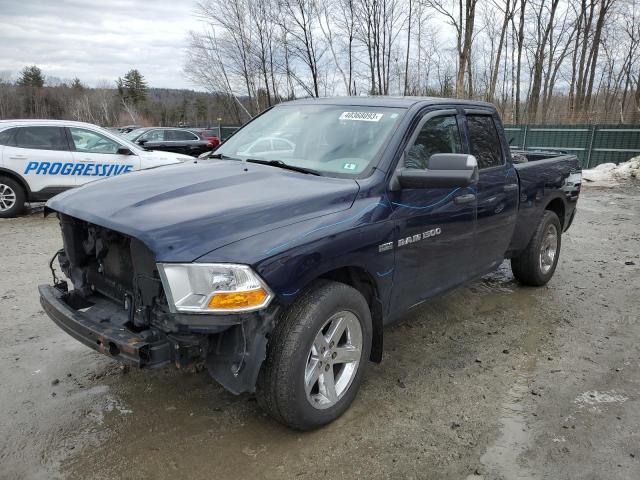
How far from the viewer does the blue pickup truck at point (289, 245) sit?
237 cm

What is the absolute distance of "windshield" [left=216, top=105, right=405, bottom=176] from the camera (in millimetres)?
3268

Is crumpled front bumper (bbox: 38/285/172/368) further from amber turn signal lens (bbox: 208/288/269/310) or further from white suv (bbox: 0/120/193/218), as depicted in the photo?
white suv (bbox: 0/120/193/218)

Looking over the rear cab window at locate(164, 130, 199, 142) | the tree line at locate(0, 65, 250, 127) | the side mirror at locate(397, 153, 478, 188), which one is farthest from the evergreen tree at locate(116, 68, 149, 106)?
the side mirror at locate(397, 153, 478, 188)

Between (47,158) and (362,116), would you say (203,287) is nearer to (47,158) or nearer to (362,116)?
(362,116)

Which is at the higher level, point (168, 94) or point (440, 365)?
point (168, 94)

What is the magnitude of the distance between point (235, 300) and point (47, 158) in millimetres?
8138

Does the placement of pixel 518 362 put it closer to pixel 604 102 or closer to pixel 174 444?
pixel 174 444

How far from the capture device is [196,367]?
100 inches

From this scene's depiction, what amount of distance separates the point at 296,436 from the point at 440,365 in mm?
1400

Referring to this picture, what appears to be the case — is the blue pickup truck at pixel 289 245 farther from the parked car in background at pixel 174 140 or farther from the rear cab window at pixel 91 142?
the parked car in background at pixel 174 140

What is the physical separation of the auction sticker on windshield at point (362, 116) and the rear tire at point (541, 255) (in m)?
2.55

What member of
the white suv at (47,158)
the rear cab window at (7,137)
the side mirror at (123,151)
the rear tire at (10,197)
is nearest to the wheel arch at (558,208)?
the white suv at (47,158)

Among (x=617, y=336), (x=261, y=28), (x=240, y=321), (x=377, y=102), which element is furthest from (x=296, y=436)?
(x=261, y=28)

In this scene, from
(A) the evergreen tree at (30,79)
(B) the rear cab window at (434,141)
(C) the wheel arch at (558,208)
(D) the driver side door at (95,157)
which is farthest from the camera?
(A) the evergreen tree at (30,79)
